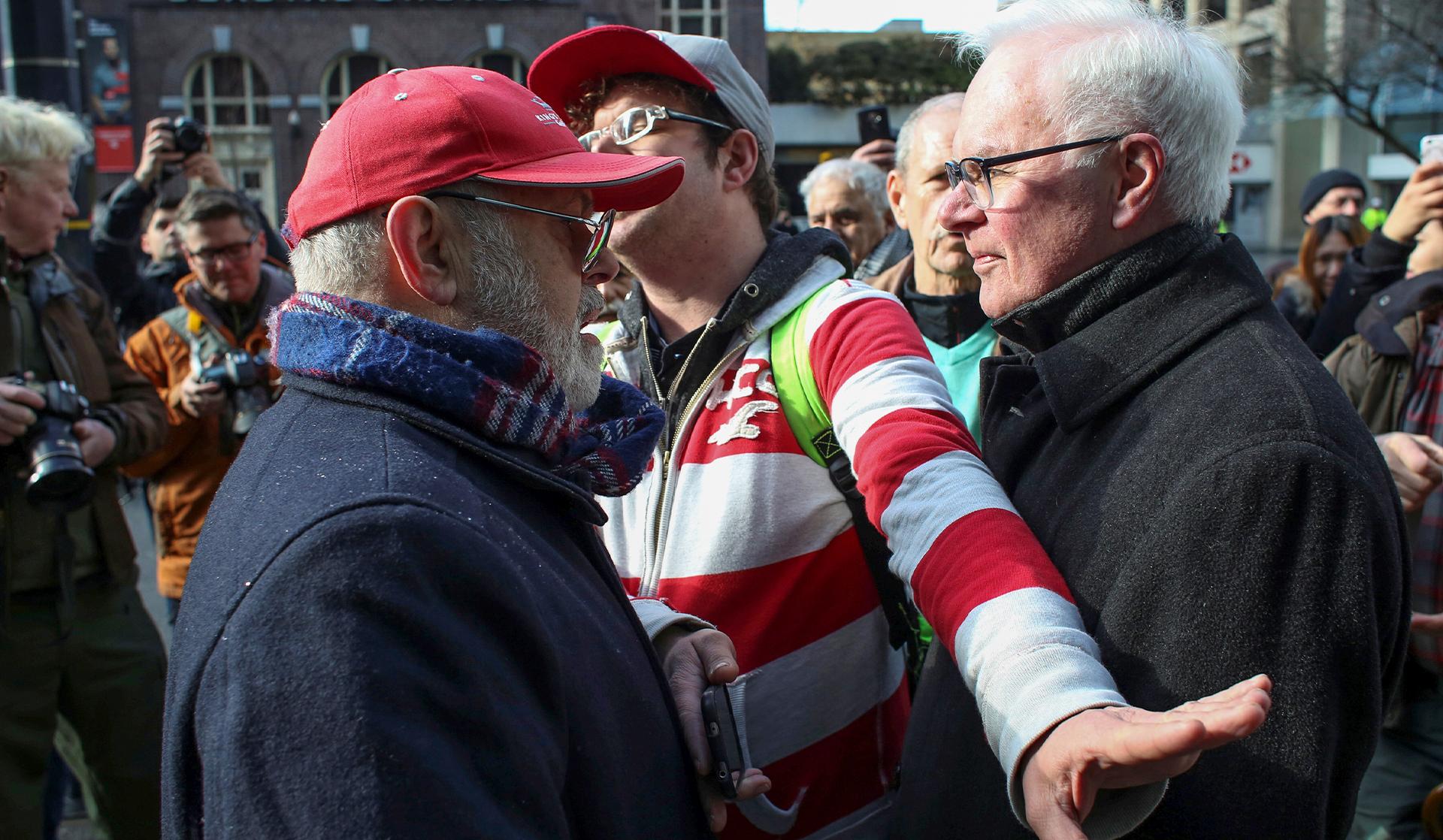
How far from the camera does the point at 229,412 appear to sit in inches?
155

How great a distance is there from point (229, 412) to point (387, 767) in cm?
335

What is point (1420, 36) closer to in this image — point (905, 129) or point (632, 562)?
point (905, 129)

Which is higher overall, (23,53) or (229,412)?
(23,53)

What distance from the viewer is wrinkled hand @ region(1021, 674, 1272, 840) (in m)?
0.99

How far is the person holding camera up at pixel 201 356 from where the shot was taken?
3.96 m

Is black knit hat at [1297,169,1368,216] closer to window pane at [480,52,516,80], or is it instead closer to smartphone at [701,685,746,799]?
smartphone at [701,685,746,799]

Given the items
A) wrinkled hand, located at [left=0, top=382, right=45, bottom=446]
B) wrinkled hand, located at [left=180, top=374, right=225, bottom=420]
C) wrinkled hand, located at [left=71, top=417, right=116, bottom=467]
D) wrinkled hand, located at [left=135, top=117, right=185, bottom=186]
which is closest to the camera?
wrinkled hand, located at [left=0, top=382, right=45, bottom=446]

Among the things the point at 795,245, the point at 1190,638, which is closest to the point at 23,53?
the point at 795,245

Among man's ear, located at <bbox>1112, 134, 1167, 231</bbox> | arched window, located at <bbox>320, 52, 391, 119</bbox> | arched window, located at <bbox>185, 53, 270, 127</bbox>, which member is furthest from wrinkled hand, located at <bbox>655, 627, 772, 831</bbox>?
arched window, located at <bbox>185, 53, 270, 127</bbox>

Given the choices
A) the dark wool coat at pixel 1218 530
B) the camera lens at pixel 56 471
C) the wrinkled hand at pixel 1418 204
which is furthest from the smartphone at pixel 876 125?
the dark wool coat at pixel 1218 530

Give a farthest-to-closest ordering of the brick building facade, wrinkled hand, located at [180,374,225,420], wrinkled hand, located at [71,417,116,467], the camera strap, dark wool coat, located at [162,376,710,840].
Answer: the brick building facade < wrinkled hand, located at [180,374,225,420] < wrinkled hand, located at [71,417,116,467] < the camera strap < dark wool coat, located at [162,376,710,840]

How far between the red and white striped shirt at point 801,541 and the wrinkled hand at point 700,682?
49mm

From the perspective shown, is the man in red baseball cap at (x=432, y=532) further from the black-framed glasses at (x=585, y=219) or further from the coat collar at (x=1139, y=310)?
the coat collar at (x=1139, y=310)

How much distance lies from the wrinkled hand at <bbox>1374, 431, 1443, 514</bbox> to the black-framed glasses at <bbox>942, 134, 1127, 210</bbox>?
1093 mm
